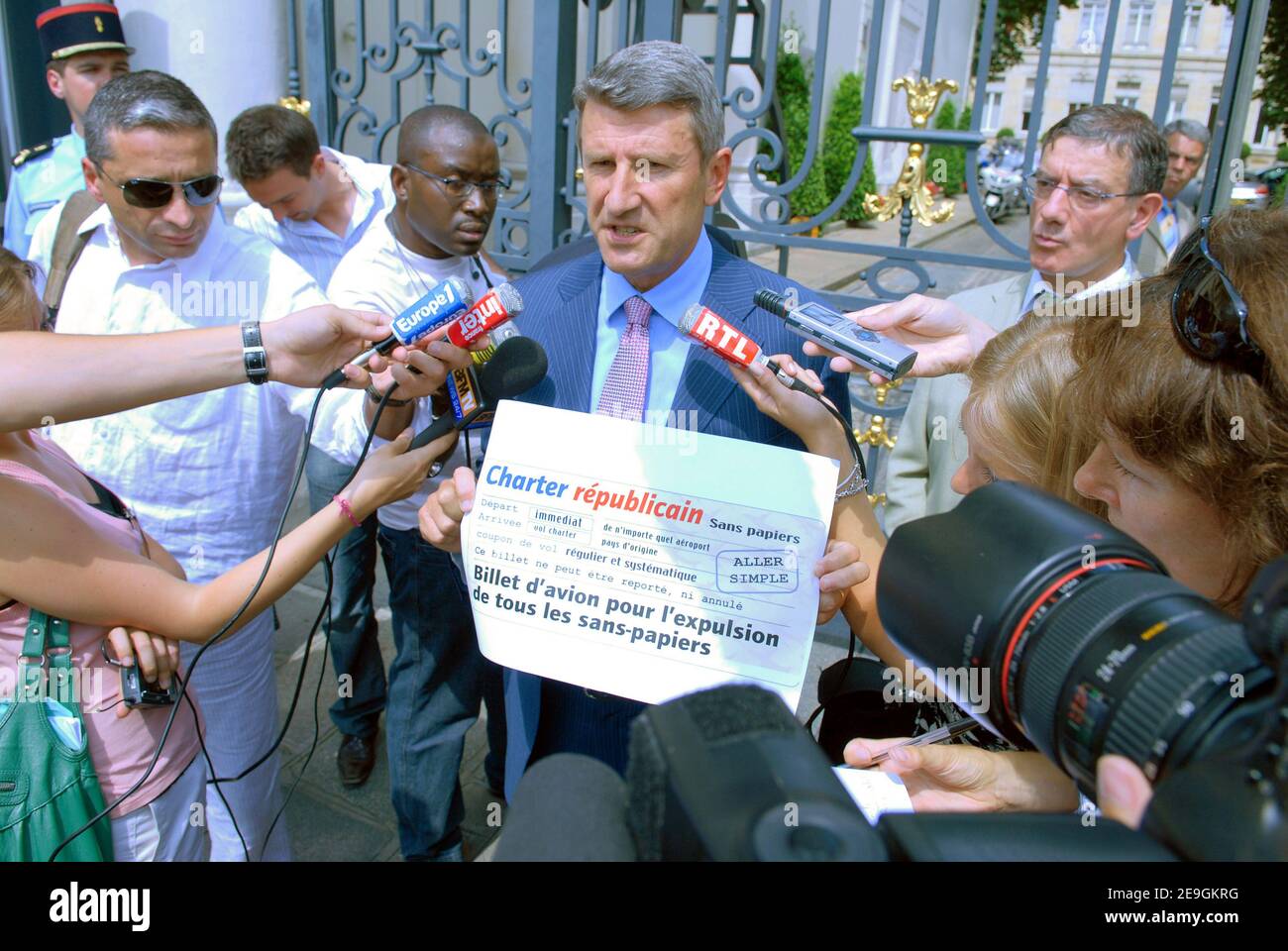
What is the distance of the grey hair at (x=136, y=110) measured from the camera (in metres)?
2.19

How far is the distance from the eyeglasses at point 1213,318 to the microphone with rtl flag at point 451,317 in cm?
100

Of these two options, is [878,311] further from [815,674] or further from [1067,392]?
[815,674]

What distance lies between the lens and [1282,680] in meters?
0.56

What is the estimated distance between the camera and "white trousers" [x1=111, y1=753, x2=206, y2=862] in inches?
63.2

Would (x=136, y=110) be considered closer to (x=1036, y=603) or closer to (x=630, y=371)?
(x=630, y=371)

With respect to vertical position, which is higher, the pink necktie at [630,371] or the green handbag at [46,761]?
the pink necktie at [630,371]

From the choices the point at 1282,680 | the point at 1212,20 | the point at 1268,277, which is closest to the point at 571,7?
the point at 1268,277

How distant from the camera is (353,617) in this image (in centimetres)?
313

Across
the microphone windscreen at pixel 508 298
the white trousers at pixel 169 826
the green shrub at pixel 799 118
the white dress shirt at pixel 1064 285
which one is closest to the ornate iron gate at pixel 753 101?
the white dress shirt at pixel 1064 285

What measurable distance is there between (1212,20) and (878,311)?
3164cm

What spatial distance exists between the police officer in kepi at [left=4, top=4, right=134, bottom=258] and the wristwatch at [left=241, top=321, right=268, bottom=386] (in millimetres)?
2854

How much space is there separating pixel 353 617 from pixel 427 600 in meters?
0.75

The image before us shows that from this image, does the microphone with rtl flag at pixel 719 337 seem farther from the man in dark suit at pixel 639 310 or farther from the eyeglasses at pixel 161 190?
the eyeglasses at pixel 161 190

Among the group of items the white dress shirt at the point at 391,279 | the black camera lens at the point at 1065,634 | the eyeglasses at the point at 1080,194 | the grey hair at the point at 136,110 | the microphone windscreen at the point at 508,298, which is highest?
the grey hair at the point at 136,110
